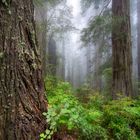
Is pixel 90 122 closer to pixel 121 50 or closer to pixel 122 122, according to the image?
pixel 122 122

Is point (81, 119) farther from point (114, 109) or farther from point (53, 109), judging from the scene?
point (114, 109)

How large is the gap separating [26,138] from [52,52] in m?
13.4

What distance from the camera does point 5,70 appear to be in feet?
9.12

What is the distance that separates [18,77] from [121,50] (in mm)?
4433

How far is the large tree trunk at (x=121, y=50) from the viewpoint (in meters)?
6.64

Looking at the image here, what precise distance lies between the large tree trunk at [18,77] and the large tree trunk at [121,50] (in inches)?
A: 158

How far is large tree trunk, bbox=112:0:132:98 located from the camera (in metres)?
6.64

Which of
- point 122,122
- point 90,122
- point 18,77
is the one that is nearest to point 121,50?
point 122,122

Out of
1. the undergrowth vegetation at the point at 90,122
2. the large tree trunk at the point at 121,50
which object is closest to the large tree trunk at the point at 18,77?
the undergrowth vegetation at the point at 90,122

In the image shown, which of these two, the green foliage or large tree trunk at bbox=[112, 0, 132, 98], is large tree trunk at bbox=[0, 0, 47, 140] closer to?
the green foliage

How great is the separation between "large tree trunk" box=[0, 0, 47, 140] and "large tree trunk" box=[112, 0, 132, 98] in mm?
4006

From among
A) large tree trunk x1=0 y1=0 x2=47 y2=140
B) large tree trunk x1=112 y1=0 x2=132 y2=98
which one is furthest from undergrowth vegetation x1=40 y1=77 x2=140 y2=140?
large tree trunk x1=112 y1=0 x2=132 y2=98

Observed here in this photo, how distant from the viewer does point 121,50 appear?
678 centimetres

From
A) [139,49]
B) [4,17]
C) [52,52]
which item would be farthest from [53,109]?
[139,49]
